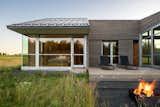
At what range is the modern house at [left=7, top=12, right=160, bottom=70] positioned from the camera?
16516 mm

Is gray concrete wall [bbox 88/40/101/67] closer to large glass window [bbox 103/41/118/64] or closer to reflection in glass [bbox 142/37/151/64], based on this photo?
large glass window [bbox 103/41/118/64]

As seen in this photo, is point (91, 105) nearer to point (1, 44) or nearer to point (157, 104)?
point (157, 104)

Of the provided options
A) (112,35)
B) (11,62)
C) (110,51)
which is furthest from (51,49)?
(11,62)

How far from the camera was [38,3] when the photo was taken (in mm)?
21125

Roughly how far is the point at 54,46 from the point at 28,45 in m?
1.82

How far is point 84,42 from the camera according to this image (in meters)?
17.6

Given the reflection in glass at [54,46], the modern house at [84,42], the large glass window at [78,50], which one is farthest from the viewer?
the large glass window at [78,50]

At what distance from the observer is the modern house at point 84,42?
1652cm

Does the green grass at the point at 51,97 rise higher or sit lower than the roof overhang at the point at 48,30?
lower

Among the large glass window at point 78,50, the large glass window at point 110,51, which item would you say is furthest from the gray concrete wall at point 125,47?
the large glass window at point 78,50

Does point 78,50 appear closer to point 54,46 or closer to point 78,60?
point 78,60

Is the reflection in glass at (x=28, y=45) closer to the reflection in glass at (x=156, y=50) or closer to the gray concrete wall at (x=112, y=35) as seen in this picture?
the gray concrete wall at (x=112, y=35)

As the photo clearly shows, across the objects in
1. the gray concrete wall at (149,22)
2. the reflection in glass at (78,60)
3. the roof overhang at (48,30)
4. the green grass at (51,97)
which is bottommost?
the green grass at (51,97)

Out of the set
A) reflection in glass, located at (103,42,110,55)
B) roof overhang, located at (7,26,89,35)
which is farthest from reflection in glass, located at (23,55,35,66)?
reflection in glass, located at (103,42,110,55)
